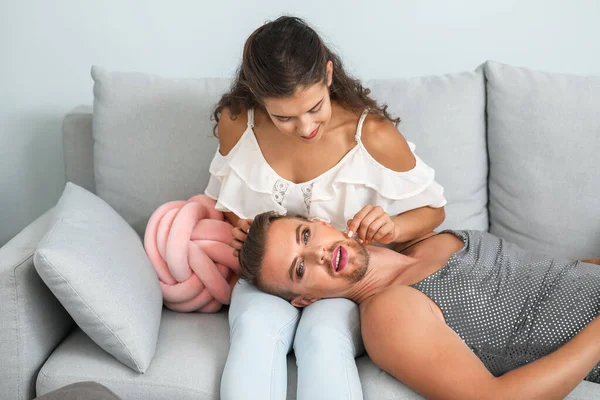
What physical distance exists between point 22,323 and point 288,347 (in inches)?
26.3

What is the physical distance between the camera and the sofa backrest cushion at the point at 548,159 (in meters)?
2.11

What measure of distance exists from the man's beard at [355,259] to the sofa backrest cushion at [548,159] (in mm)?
619

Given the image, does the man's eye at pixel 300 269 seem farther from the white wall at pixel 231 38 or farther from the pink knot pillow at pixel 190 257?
the white wall at pixel 231 38

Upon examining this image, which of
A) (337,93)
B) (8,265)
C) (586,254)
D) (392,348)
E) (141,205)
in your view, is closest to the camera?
(392,348)

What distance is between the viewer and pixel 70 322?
75.8 inches

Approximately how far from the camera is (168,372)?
1.70 metres

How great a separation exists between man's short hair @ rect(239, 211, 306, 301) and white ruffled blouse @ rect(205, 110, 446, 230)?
133mm

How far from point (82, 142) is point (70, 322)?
2.44 feet

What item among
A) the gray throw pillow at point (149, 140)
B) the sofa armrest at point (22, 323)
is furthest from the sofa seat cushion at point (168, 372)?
the gray throw pillow at point (149, 140)

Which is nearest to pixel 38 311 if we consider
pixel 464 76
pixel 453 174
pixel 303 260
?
pixel 303 260

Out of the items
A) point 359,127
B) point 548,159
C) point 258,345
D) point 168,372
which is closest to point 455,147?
point 548,159

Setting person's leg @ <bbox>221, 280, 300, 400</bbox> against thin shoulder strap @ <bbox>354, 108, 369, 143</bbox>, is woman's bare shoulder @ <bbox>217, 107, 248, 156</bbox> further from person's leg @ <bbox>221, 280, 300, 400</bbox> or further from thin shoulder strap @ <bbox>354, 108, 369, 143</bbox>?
person's leg @ <bbox>221, 280, 300, 400</bbox>

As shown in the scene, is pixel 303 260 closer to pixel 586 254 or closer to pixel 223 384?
pixel 223 384

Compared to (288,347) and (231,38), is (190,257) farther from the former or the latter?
(231,38)
